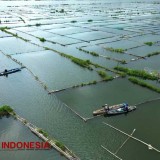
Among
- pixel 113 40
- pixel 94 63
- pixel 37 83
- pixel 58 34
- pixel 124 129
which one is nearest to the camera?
pixel 124 129

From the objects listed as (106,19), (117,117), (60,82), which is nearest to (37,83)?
(60,82)

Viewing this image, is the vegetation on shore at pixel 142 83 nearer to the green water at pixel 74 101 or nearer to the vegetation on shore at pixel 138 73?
the green water at pixel 74 101

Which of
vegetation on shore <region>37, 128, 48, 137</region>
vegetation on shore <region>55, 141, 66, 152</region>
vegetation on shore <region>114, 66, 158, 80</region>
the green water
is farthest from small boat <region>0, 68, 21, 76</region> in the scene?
vegetation on shore <region>55, 141, 66, 152</region>

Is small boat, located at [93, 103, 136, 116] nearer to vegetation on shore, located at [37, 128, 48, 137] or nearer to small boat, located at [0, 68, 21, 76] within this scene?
vegetation on shore, located at [37, 128, 48, 137]

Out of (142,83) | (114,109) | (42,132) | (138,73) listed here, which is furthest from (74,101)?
(138,73)

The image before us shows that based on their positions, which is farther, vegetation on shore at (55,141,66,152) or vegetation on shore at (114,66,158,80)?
vegetation on shore at (114,66,158,80)

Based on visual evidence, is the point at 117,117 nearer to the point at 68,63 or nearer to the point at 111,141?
the point at 111,141

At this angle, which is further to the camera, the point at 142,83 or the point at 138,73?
the point at 138,73

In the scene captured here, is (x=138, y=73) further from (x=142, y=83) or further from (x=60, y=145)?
(x=60, y=145)
